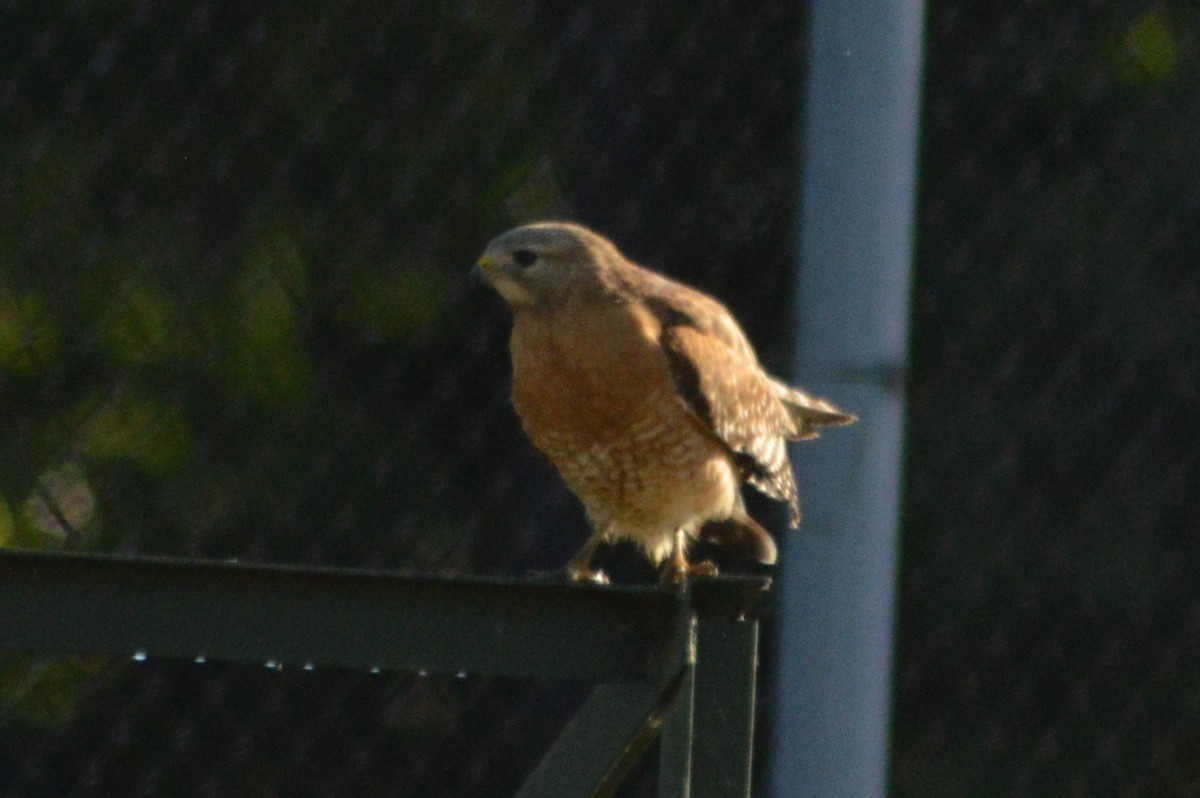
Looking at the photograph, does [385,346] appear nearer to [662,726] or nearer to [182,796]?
[182,796]

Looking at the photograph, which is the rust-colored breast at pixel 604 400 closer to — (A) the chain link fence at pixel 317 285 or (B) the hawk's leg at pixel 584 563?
(B) the hawk's leg at pixel 584 563

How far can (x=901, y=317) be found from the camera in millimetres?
2158

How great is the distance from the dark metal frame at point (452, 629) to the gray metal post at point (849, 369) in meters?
0.49

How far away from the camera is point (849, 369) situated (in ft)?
6.97

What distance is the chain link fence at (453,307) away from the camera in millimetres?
3586

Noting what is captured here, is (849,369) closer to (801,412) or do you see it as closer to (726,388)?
(726,388)

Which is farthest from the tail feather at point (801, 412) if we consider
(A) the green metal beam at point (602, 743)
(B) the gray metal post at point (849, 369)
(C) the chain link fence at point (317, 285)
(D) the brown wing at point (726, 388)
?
(A) the green metal beam at point (602, 743)

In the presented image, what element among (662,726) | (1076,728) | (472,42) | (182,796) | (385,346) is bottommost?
(662,726)

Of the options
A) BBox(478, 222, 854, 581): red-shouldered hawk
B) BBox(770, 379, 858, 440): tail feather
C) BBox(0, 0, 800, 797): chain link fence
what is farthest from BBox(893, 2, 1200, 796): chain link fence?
BBox(478, 222, 854, 581): red-shouldered hawk

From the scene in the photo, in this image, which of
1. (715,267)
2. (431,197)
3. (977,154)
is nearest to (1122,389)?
(977,154)

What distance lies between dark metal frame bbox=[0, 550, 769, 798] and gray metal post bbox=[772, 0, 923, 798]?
0.49 meters

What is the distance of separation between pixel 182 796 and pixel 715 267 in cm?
145

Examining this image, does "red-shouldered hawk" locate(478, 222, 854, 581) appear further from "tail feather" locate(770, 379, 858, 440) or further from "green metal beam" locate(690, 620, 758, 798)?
"green metal beam" locate(690, 620, 758, 798)

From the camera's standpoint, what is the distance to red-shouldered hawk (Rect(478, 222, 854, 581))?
2.54 m
